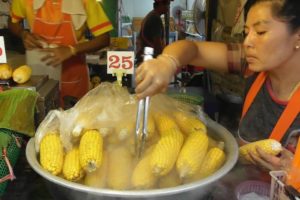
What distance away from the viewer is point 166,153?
2.52 feet

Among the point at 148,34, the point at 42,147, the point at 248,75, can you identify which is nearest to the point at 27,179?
the point at 42,147

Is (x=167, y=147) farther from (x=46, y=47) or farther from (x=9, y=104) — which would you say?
(x=46, y=47)

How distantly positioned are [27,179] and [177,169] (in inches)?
16.8

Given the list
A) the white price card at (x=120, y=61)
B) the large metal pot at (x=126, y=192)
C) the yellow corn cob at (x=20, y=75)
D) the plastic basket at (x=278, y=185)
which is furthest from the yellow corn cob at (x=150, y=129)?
the yellow corn cob at (x=20, y=75)

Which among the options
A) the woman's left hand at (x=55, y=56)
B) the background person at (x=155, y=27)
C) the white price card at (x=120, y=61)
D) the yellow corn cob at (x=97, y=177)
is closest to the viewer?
the yellow corn cob at (x=97, y=177)

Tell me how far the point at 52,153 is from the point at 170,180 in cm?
29

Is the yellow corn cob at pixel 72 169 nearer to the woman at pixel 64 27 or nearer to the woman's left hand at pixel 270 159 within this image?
Result: the woman's left hand at pixel 270 159

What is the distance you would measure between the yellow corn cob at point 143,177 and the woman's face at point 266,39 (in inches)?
21.1

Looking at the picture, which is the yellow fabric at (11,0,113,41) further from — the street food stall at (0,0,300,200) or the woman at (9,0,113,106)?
the street food stall at (0,0,300,200)

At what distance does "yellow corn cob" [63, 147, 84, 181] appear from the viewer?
735 mm

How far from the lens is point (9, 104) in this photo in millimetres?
1049

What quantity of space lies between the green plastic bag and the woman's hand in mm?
403

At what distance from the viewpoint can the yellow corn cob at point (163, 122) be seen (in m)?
0.92

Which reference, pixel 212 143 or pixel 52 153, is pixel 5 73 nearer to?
pixel 52 153
